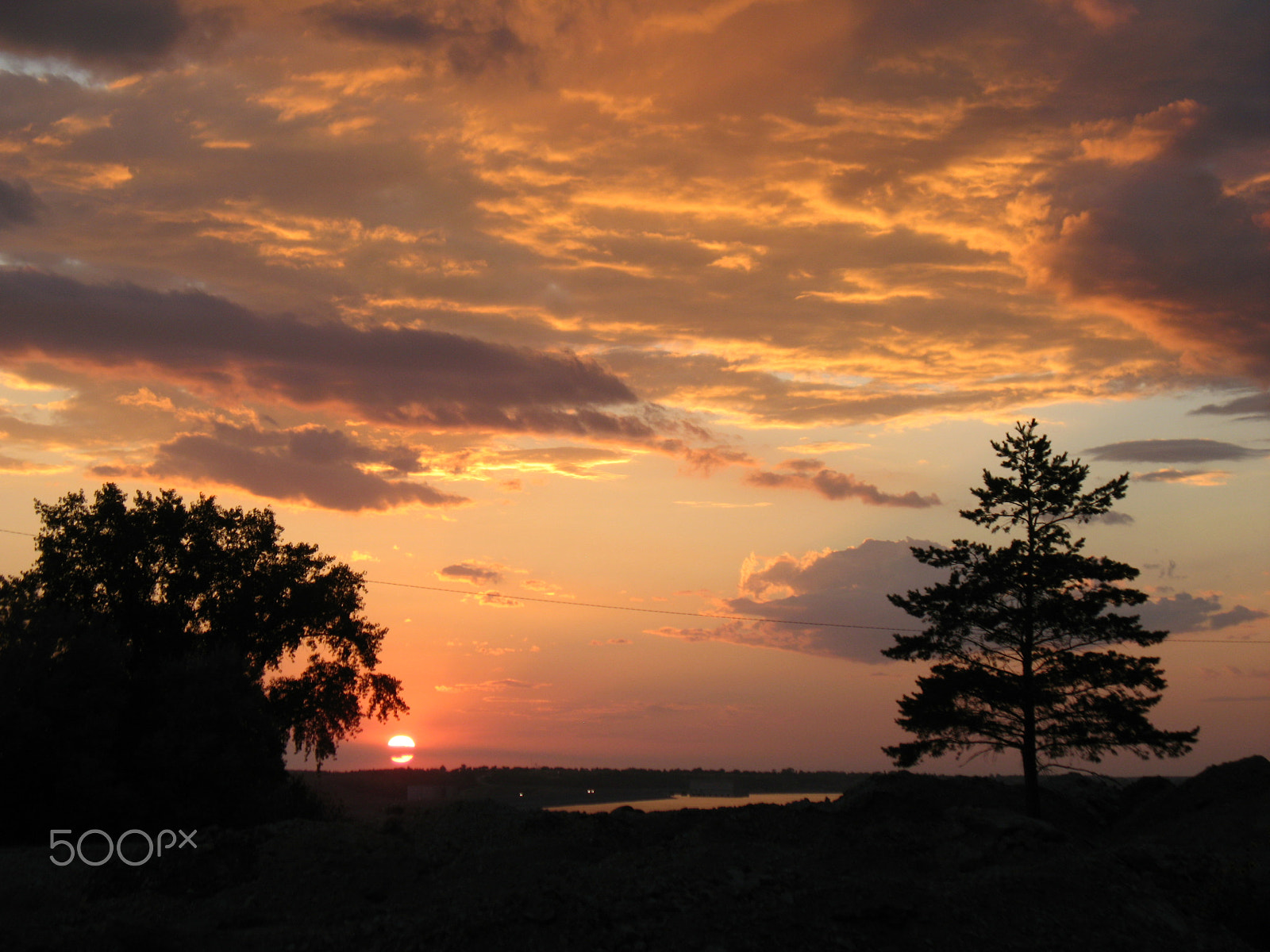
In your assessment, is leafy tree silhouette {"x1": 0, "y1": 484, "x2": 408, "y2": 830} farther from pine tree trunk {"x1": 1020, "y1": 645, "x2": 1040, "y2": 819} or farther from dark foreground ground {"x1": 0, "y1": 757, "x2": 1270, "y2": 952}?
pine tree trunk {"x1": 1020, "y1": 645, "x2": 1040, "y2": 819}

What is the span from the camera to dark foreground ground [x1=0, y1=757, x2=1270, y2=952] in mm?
12703

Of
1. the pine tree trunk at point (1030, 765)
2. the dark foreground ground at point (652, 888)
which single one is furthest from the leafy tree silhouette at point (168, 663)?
the pine tree trunk at point (1030, 765)

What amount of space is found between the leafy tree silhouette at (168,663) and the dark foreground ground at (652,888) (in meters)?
7.73

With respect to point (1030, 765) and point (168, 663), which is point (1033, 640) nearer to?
point (1030, 765)

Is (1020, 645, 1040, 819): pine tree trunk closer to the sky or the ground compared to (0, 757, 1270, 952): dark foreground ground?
closer to the sky

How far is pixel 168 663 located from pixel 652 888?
73.4ft

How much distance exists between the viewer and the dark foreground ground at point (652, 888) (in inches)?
500

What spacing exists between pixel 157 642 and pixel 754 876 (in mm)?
30863

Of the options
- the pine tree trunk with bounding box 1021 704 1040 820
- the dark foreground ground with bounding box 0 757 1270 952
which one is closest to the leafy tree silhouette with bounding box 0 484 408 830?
the dark foreground ground with bounding box 0 757 1270 952

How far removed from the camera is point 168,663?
3005cm

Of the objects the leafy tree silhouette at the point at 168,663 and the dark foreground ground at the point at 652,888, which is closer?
the dark foreground ground at the point at 652,888

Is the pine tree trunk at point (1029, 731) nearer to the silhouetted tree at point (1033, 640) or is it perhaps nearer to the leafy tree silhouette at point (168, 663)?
the silhouetted tree at point (1033, 640)


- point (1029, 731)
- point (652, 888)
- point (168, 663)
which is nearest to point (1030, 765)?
point (1029, 731)

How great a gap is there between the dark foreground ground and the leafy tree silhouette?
7.73 m
